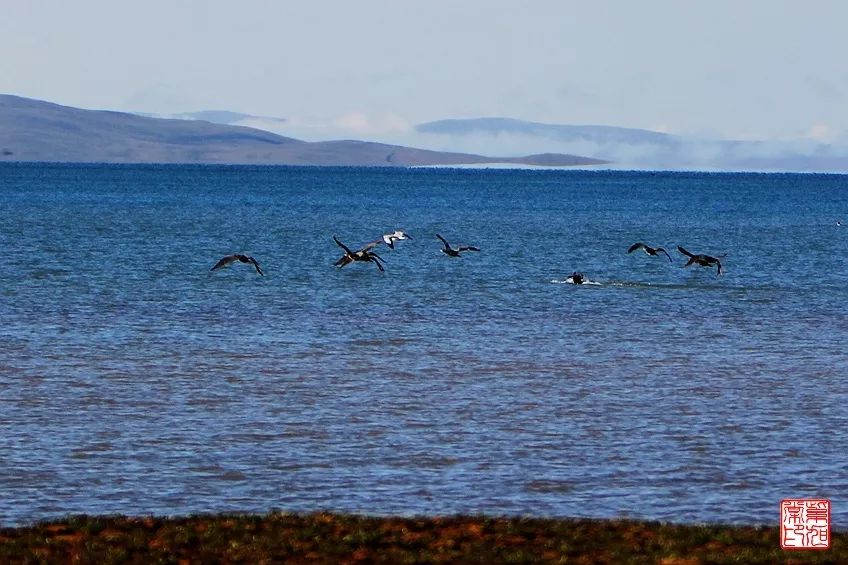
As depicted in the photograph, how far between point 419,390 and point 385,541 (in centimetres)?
1012

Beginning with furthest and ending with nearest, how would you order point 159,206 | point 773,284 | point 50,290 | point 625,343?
1. point 159,206
2. point 773,284
3. point 50,290
4. point 625,343

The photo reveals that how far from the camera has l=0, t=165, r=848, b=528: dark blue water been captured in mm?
15492

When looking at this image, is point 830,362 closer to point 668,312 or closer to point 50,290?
point 668,312

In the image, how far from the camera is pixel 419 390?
2256 centimetres

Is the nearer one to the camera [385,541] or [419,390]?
[385,541]

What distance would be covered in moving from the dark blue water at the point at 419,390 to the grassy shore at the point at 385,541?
1.21m

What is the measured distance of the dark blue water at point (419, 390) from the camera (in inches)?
610

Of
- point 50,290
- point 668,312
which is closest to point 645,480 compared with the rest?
point 668,312

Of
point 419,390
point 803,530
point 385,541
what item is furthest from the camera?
point 419,390

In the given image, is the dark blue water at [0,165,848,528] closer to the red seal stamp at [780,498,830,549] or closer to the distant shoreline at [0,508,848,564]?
→ the distant shoreline at [0,508,848,564]

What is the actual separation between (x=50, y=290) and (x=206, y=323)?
10949 millimetres

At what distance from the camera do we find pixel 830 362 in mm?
26484

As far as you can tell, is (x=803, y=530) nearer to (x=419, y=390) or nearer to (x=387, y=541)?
(x=387, y=541)

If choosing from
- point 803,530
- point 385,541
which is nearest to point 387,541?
point 385,541
